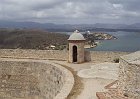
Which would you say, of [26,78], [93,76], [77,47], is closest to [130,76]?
[93,76]

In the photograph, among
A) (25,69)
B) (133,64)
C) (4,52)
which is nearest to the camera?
(133,64)

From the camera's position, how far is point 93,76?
1504 centimetres

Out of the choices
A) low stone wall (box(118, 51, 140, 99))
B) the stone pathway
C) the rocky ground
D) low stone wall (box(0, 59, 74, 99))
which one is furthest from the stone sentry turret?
low stone wall (box(118, 51, 140, 99))

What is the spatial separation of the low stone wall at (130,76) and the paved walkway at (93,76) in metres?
1.20

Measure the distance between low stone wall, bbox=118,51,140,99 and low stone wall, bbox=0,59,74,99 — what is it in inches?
273

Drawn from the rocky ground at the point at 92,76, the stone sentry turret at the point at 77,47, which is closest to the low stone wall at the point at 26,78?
the rocky ground at the point at 92,76

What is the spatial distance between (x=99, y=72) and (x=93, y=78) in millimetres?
1252

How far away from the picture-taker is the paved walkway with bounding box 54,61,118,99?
11920 millimetres

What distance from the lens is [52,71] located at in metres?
17.5

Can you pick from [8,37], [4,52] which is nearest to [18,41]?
[8,37]

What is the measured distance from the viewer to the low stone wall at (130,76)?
9.88 metres

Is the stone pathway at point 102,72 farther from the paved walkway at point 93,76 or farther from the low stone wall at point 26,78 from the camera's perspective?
the low stone wall at point 26,78

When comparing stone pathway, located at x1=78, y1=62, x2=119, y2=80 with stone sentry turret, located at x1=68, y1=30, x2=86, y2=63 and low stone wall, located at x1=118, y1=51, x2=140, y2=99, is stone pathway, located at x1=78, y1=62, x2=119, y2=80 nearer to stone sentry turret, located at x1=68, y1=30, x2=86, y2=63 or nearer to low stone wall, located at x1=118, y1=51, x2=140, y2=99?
stone sentry turret, located at x1=68, y1=30, x2=86, y2=63

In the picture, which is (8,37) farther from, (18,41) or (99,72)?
(99,72)
